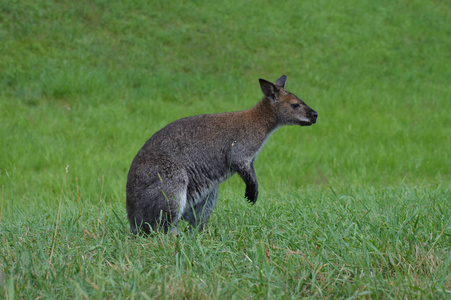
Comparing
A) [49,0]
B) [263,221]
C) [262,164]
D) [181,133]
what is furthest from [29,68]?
[263,221]

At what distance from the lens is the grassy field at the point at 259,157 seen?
9.29 feet

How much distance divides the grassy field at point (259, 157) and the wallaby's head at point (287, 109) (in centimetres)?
85

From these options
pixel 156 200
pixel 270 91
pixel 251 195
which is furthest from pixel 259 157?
pixel 156 200

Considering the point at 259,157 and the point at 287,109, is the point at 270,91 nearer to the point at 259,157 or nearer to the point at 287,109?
the point at 287,109

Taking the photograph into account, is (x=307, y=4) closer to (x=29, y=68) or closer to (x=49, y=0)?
(x=49, y=0)

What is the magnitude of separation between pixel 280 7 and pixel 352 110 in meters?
9.43

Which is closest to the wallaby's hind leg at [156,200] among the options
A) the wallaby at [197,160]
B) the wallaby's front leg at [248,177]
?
the wallaby at [197,160]

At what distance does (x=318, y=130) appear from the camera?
10836 mm

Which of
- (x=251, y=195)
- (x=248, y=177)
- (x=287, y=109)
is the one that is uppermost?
(x=287, y=109)

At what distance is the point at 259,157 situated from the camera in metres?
9.01

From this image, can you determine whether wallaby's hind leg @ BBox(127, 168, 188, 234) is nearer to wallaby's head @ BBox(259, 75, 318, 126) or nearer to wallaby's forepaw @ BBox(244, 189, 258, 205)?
wallaby's forepaw @ BBox(244, 189, 258, 205)

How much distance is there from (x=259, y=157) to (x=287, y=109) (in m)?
4.27

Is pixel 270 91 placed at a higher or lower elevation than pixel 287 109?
A: higher

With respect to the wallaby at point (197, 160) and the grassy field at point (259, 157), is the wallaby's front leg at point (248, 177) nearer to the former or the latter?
the wallaby at point (197, 160)
